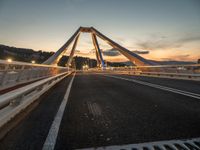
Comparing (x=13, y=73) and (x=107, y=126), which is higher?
(x=13, y=73)

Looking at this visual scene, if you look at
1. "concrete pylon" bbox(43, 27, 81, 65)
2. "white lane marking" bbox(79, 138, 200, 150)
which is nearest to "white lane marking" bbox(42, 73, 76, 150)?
"white lane marking" bbox(79, 138, 200, 150)

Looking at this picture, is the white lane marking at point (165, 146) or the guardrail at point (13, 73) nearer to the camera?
the white lane marking at point (165, 146)

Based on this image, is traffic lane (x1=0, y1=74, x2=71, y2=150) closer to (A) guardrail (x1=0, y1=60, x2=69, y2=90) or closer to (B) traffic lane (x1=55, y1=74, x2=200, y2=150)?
(B) traffic lane (x1=55, y1=74, x2=200, y2=150)

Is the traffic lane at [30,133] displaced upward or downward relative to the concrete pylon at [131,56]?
downward

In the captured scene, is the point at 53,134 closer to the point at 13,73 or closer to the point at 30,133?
the point at 30,133

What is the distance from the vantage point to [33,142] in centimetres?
336

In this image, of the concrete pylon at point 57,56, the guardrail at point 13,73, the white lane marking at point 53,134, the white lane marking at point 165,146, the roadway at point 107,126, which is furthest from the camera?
the concrete pylon at point 57,56

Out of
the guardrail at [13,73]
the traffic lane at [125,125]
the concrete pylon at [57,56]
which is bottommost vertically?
the traffic lane at [125,125]

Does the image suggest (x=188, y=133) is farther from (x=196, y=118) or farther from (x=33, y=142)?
(x=33, y=142)

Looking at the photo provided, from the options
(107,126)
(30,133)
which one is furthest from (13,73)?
(107,126)

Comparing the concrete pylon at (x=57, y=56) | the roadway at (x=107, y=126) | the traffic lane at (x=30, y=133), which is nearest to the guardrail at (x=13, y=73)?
the traffic lane at (x=30, y=133)

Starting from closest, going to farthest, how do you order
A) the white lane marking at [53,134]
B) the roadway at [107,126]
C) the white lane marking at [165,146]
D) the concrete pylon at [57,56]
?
the white lane marking at [165,146]
the white lane marking at [53,134]
the roadway at [107,126]
the concrete pylon at [57,56]

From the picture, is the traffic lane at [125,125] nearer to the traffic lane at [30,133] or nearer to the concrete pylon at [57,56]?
the traffic lane at [30,133]

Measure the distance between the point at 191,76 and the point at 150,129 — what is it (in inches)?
578
